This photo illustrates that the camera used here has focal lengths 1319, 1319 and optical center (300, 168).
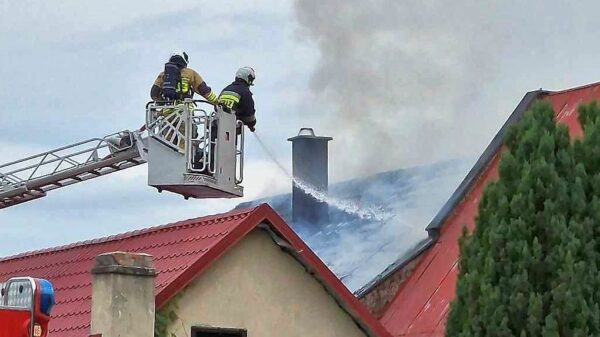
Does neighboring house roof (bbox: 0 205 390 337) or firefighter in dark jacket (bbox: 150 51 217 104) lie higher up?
firefighter in dark jacket (bbox: 150 51 217 104)

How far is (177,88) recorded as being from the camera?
17406mm

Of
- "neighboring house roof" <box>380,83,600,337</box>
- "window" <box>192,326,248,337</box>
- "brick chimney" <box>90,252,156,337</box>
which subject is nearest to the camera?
"brick chimney" <box>90,252,156,337</box>

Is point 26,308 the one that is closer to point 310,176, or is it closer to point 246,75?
point 246,75

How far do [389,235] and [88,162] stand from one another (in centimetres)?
676

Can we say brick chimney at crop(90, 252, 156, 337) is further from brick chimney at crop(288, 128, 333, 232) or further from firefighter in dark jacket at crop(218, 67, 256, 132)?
brick chimney at crop(288, 128, 333, 232)

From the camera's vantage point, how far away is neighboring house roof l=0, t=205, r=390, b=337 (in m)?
15.1

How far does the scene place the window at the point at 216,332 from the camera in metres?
15.2

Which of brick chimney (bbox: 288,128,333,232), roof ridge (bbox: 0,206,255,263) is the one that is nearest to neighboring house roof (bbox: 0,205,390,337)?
roof ridge (bbox: 0,206,255,263)

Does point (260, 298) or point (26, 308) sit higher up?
point (260, 298)

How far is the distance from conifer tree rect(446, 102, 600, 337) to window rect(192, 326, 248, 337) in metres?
3.19

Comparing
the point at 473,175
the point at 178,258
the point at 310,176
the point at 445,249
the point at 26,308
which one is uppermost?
the point at 310,176

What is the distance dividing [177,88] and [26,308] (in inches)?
291

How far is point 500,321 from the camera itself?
12586 mm

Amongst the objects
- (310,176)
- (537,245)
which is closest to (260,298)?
(537,245)
